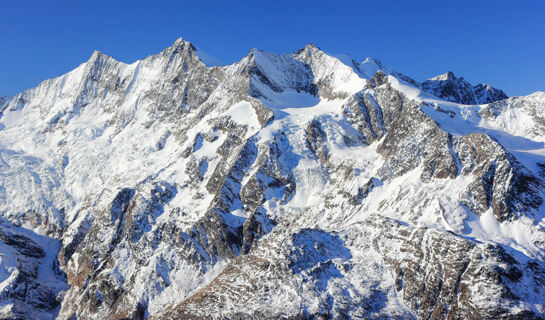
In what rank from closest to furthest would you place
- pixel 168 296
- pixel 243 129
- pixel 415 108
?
1. pixel 168 296
2. pixel 415 108
3. pixel 243 129

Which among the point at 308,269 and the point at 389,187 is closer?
the point at 308,269

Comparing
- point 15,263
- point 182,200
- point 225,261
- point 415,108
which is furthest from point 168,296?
point 415,108

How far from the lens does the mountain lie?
4210 inches

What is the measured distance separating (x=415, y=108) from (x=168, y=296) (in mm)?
104701

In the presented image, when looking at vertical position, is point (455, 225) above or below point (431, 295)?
above

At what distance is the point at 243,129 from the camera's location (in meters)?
188

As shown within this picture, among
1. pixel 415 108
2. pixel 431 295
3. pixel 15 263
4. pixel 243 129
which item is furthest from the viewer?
pixel 243 129

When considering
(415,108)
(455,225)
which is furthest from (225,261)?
(415,108)

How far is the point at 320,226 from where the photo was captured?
140500mm

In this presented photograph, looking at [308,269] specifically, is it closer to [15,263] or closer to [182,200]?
[182,200]

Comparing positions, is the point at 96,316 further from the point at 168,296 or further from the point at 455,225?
the point at 455,225

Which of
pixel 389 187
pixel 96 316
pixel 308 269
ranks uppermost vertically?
pixel 389 187

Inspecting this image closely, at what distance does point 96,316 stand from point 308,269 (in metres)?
78.0

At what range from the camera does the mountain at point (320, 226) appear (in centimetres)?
10694
